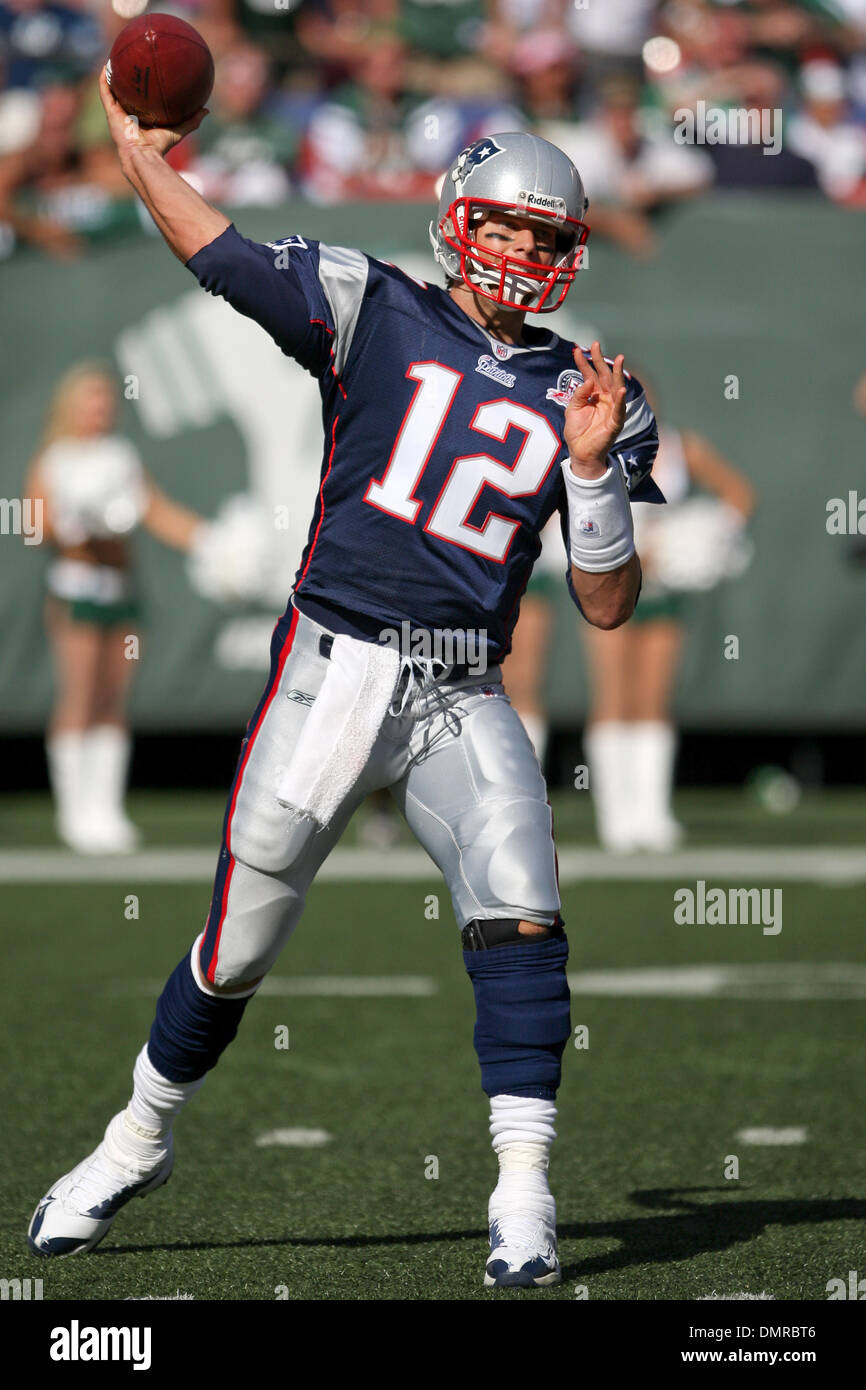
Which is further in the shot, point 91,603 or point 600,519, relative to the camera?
point 91,603

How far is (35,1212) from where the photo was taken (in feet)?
11.6

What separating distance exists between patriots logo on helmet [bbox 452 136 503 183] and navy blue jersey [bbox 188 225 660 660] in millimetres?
241

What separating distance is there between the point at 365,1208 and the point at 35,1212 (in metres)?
0.60

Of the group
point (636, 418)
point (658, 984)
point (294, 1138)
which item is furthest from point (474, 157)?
point (658, 984)

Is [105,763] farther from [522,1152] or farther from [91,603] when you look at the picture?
[522,1152]

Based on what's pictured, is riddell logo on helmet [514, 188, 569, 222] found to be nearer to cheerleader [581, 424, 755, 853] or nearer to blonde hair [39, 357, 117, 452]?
cheerleader [581, 424, 755, 853]

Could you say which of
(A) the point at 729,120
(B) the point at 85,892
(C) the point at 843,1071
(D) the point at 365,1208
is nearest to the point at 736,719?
(A) the point at 729,120

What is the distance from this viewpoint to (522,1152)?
3254 mm

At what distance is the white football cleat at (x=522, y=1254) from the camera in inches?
123

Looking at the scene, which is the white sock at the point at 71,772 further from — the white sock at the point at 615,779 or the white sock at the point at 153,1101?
the white sock at the point at 153,1101

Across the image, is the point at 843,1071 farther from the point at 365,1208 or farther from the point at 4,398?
the point at 4,398

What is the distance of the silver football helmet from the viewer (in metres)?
3.44

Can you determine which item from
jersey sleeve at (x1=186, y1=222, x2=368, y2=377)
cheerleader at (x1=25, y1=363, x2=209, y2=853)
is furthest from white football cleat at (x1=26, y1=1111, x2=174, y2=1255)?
cheerleader at (x1=25, y1=363, x2=209, y2=853)

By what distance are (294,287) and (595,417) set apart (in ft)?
1.69
